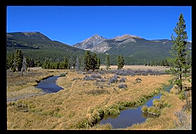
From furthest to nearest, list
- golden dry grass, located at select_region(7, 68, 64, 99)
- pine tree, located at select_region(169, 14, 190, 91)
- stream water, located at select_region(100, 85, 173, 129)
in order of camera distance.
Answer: golden dry grass, located at select_region(7, 68, 64, 99)
pine tree, located at select_region(169, 14, 190, 91)
stream water, located at select_region(100, 85, 173, 129)

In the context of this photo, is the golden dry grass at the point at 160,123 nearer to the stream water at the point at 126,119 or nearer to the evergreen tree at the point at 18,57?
the stream water at the point at 126,119

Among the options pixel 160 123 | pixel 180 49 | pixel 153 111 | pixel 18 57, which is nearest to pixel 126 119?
pixel 153 111

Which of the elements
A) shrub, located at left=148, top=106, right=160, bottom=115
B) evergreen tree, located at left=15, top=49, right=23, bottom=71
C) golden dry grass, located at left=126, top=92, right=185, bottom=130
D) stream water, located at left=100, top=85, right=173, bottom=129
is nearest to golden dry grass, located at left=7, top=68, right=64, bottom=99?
stream water, located at left=100, top=85, right=173, bottom=129

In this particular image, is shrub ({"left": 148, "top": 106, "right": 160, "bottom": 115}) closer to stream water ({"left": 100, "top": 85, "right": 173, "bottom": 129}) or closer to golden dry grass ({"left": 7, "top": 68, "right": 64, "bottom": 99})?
stream water ({"left": 100, "top": 85, "right": 173, "bottom": 129})

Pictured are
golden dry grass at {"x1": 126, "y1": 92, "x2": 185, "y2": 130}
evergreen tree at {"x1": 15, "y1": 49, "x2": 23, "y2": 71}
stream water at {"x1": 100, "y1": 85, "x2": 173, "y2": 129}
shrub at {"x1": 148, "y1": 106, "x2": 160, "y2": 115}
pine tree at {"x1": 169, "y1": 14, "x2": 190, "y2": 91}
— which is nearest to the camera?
golden dry grass at {"x1": 126, "y1": 92, "x2": 185, "y2": 130}

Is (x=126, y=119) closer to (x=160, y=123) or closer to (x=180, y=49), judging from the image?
(x=160, y=123)

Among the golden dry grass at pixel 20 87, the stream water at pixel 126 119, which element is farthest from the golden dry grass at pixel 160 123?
the golden dry grass at pixel 20 87

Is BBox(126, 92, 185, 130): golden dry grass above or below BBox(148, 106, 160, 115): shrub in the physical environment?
above

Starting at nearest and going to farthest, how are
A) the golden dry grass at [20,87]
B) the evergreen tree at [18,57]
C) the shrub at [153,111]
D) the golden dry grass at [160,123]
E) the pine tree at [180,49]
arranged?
1. the golden dry grass at [160,123]
2. the shrub at [153,111]
3. the pine tree at [180,49]
4. the golden dry grass at [20,87]
5. the evergreen tree at [18,57]
